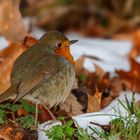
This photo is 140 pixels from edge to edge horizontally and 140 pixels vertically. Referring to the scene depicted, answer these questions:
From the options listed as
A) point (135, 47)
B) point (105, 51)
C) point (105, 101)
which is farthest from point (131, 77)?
point (135, 47)

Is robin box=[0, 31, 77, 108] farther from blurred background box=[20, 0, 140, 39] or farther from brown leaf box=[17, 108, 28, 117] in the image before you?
blurred background box=[20, 0, 140, 39]

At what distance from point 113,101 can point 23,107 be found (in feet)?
2.84

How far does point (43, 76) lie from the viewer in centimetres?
488

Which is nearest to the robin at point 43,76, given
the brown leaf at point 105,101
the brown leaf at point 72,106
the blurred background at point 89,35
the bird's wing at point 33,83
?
the bird's wing at point 33,83

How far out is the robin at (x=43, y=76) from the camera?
4.84 meters

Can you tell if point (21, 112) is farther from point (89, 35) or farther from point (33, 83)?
point (89, 35)

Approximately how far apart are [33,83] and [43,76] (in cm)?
11

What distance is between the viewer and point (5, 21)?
251 inches

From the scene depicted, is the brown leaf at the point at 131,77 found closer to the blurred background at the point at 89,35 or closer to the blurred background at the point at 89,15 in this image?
the blurred background at the point at 89,35

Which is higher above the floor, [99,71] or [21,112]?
[99,71]

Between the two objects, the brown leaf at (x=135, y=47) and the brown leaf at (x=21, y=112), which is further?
the brown leaf at (x=135, y=47)

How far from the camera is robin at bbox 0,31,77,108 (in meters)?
4.84

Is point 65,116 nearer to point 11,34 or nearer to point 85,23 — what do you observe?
point 11,34

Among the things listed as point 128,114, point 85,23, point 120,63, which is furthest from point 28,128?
point 85,23
